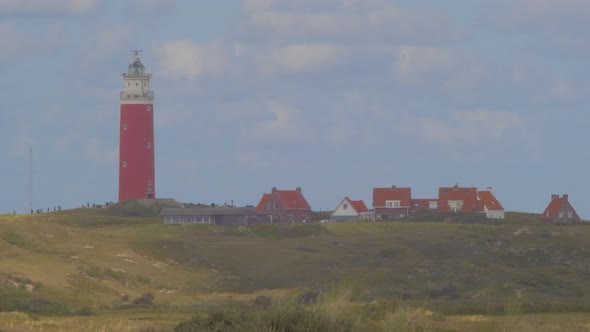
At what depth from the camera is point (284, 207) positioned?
3799 inches

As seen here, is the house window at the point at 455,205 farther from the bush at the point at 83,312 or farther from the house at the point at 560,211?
the bush at the point at 83,312

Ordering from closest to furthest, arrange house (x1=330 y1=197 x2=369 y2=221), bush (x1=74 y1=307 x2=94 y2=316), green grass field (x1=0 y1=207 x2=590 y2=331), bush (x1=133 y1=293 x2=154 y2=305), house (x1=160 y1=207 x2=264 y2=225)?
bush (x1=74 y1=307 x2=94 y2=316)
bush (x1=133 y1=293 x2=154 y2=305)
green grass field (x1=0 y1=207 x2=590 y2=331)
house (x1=160 y1=207 x2=264 y2=225)
house (x1=330 y1=197 x2=369 y2=221)

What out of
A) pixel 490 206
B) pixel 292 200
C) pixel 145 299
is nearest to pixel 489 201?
pixel 490 206

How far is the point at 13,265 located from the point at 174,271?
9607mm

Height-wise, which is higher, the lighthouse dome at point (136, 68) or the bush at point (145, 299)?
the lighthouse dome at point (136, 68)

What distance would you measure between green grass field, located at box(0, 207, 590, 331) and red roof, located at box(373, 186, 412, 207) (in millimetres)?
18049

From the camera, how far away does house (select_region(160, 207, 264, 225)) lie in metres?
85.0

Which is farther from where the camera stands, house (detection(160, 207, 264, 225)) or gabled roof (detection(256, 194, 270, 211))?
gabled roof (detection(256, 194, 270, 211))

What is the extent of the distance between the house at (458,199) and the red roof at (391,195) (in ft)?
10.0

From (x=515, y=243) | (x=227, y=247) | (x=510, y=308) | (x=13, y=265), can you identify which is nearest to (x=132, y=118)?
(x=227, y=247)

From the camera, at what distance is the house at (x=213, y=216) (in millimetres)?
85000

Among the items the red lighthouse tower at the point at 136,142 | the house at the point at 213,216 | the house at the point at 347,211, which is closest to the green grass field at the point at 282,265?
the house at the point at 213,216

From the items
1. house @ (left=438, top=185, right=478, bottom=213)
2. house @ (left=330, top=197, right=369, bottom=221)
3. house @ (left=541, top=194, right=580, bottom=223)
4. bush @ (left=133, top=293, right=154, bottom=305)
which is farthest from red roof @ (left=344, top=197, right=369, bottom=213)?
bush @ (left=133, top=293, right=154, bottom=305)

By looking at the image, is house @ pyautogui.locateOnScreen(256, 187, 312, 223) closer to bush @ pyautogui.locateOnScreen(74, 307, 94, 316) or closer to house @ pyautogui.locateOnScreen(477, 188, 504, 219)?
house @ pyautogui.locateOnScreen(477, 188, 504, 219)
